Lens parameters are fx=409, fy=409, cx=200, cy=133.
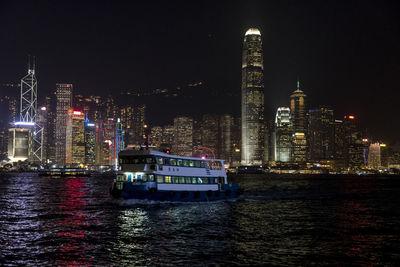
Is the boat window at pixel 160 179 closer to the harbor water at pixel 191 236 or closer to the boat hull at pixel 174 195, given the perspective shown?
the boat hull at pixel 174 195

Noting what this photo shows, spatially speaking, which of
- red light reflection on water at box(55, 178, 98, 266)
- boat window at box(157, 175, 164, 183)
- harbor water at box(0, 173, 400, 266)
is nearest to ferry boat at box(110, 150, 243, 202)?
boat window at box(157, 175, 164, 183)

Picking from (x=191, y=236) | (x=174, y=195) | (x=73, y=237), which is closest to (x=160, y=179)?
(x=174, y=195)

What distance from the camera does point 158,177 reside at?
49500mm

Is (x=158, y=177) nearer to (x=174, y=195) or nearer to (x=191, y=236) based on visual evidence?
(x=174, y=195)

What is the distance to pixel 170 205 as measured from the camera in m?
52.2

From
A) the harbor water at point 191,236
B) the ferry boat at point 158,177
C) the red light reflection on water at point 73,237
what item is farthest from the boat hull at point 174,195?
the red light reflection on water at point 73,237

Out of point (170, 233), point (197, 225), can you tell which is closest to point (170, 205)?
point (197, 225)

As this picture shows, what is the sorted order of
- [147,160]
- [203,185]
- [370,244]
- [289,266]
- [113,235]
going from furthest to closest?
[203,185] → [147,160] → [113,235] → [370,244] → [289,266]

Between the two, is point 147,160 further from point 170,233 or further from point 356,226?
point 356,226

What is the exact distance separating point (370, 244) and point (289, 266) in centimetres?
1041

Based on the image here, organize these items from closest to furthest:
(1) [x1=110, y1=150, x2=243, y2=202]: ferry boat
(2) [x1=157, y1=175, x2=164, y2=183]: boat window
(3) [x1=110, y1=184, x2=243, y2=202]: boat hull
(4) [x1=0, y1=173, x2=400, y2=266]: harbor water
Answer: (4) [x1=0, y1=173, x2=400, y2=266]: harbor water → (1) [x1=110, y1=150, x2=243, y2=202]: ferry boat → (3) [x1=110, y1=184, x2=243, y2=202]: boat hull → (2) [x1=157, y1=175, x2=164, y2=183]: boat window

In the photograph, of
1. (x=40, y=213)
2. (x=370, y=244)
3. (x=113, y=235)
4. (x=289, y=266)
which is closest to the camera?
(x=289, y=266)

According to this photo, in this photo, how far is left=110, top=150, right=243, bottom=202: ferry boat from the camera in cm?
4903

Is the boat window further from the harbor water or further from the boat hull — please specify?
the harbor water
